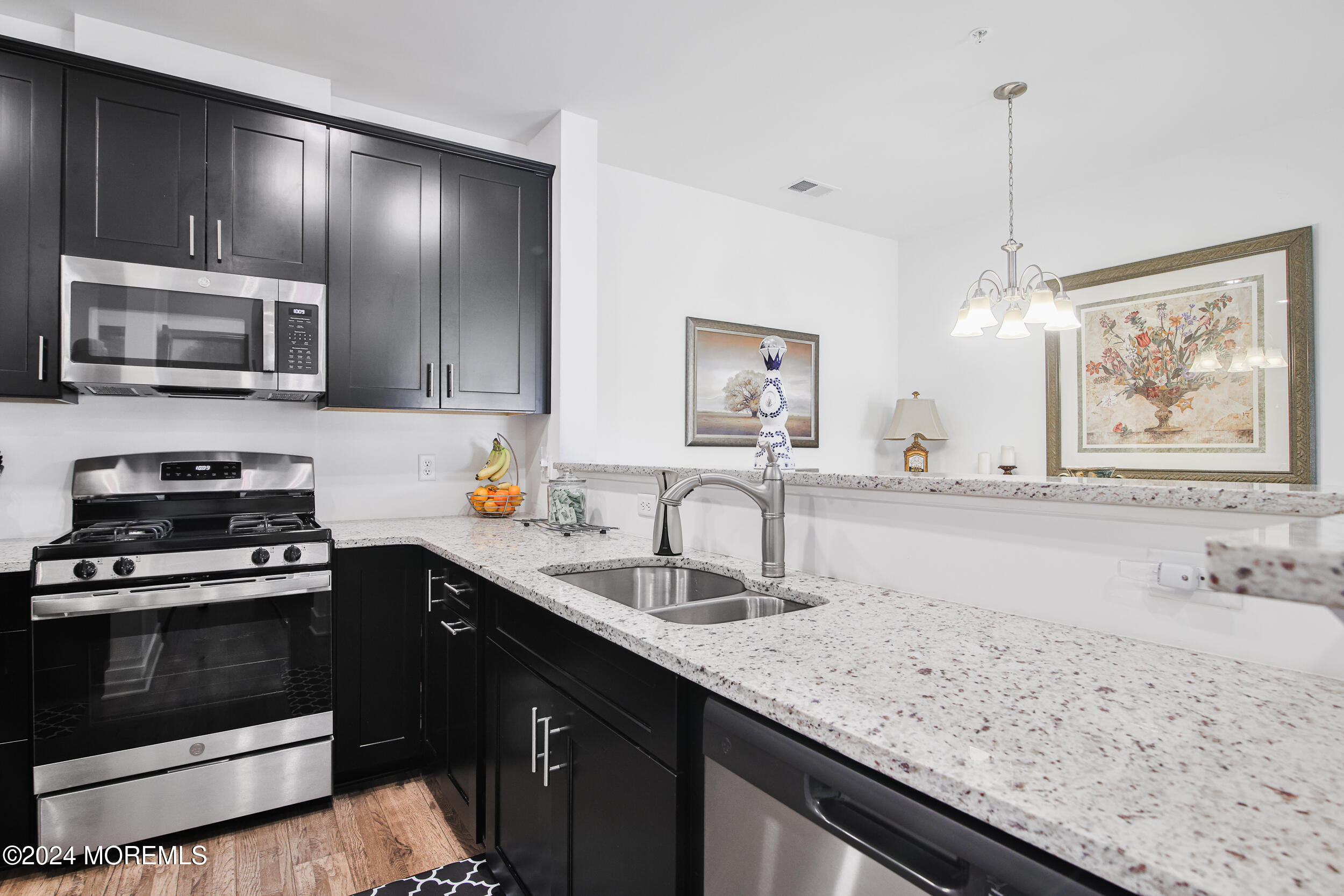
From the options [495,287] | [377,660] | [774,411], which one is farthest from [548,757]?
[495,287]

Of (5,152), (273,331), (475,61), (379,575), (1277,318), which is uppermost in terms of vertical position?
(475,61)

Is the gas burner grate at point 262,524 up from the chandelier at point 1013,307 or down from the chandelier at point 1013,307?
down

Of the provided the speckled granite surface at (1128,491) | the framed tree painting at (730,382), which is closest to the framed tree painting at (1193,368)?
the framed tree painting at (730,382)

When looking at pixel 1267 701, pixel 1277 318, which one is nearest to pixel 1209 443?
pixel 1277 318

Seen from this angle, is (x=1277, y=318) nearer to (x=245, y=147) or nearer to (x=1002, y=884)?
(x=1002, y=884)

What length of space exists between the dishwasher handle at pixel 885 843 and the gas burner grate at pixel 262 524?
6.56ft

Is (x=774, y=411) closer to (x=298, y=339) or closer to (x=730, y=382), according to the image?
(x=298, y=339)

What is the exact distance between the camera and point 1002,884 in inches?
23.7

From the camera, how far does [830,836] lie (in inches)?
29.2

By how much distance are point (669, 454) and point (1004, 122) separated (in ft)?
7.61

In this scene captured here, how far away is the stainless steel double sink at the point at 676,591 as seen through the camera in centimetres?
151

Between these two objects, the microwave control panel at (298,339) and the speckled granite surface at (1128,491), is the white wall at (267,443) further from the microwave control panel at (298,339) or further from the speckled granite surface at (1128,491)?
the speckled granite surface at (1128,491)

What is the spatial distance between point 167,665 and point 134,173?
1588 millimetres

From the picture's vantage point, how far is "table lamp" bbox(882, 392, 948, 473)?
175 inches
